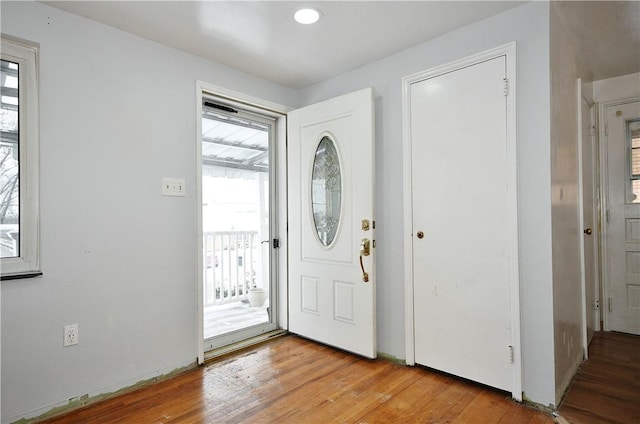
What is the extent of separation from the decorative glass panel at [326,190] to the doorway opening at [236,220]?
0.55 metres

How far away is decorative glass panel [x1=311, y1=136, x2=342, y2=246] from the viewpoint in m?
3.04

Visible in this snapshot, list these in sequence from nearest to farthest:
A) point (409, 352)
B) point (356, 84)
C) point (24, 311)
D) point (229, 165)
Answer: point (24, 311) → point (409, 352) → point (356, 84) → point (229, 165)

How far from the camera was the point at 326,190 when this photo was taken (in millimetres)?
3111

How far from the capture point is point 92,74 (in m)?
2.25

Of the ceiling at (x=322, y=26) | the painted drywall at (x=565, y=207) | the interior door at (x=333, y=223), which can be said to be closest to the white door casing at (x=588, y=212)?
the painted drywall at (x=565, y=207)

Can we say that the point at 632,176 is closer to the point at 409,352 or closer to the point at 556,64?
the point at 556,64

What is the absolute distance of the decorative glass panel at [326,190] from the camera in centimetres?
304

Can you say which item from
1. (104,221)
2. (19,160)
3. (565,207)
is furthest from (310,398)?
(19,160)

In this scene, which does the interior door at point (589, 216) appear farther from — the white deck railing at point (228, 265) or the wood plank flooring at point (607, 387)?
the white deck railing at point (228, 265)

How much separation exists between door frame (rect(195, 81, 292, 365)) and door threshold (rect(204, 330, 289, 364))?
11cm

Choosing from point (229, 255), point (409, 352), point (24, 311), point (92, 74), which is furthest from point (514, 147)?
point (229, 255)

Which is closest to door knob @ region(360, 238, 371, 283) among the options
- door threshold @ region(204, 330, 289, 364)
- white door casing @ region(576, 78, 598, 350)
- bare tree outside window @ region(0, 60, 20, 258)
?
door threshold @ region(204, 330, 289, 364)

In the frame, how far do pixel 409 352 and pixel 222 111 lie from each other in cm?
253

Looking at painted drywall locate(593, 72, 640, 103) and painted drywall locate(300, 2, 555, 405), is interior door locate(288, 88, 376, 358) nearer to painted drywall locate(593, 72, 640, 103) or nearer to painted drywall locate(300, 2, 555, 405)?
painted drywall locate(300, 2, 555, 405)
